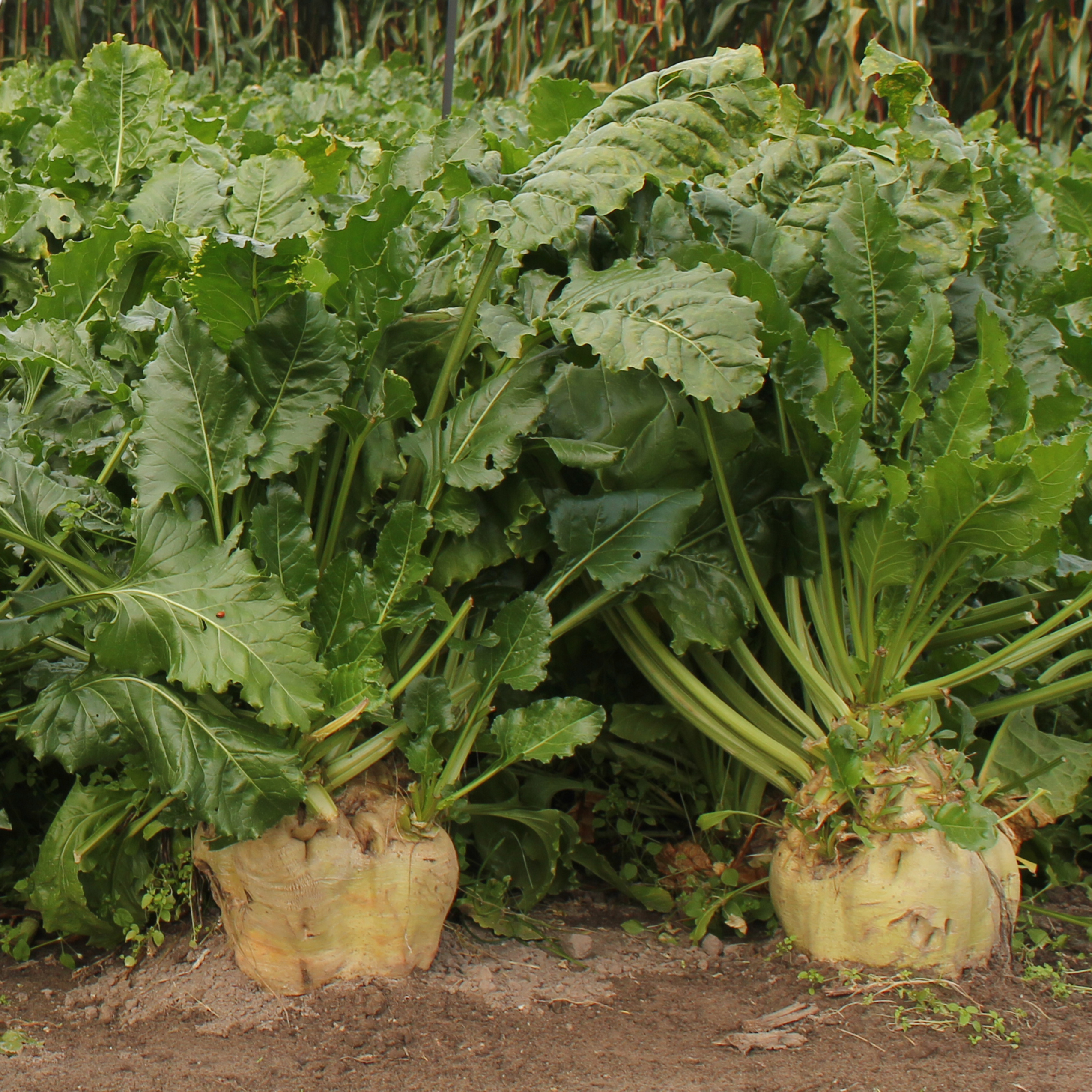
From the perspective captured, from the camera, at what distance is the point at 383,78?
25.6ft

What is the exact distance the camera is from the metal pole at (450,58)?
3920mm

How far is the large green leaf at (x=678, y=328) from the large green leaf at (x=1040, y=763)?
1.02m

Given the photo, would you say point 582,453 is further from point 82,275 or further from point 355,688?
point 82,275

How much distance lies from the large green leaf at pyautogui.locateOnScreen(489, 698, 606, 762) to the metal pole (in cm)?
243

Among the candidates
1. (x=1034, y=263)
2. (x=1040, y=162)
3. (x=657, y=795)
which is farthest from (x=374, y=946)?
(x=1040, y=162)

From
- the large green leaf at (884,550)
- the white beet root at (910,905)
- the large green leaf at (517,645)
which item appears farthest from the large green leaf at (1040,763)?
the large green leaf at (517,645)

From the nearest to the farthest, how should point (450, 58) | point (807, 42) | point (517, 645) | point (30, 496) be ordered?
point (30, 496) → point (517, 645) → point (450, 58) → point (807, 42)

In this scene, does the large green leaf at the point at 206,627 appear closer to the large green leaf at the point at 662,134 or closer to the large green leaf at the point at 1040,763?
the large green leaf at the point at 662,134

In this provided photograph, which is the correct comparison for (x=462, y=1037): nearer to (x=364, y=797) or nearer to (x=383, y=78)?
(x=364, y=797)

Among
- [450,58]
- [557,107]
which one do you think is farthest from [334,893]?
[450,58]

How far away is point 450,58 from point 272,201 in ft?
6.04

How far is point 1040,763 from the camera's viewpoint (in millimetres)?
2346

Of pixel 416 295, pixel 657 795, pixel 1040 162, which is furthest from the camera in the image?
pixel 1040 162

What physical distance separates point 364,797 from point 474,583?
18.4 inches
